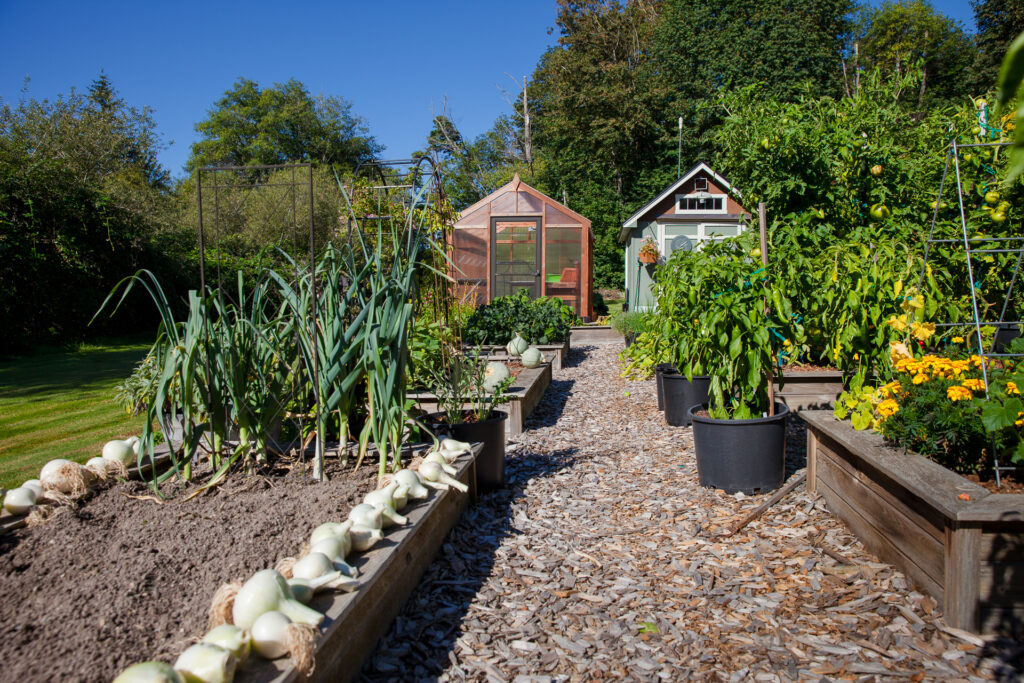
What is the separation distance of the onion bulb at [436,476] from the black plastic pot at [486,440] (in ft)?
2.16

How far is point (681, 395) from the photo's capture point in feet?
17.0

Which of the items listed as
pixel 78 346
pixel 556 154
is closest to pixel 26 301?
pixel 78 346

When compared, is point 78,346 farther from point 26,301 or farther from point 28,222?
point 28,222

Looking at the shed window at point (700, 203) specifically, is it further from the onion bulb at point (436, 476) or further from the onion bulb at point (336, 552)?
the onion bulb at point (336, 552)

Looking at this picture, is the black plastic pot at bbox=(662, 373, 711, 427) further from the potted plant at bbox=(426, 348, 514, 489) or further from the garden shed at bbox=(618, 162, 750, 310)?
the garden shed at bbox=(618, 162, 750, 310)

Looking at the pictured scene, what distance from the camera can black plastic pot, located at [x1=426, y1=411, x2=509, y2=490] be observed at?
3539 millimetres

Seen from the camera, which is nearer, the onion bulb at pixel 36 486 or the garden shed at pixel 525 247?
the onion bulb at pixel 36 486

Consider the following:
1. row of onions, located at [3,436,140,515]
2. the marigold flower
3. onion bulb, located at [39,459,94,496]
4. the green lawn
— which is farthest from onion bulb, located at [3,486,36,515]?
the marigold flower

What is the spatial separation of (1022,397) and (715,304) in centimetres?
131

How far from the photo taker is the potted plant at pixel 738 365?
3.34 m

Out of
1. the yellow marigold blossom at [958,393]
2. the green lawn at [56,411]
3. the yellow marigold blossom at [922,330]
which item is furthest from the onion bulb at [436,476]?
the green lawn at [56,411]

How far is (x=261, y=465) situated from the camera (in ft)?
9.61

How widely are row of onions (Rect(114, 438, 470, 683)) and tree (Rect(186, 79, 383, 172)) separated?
115 ft

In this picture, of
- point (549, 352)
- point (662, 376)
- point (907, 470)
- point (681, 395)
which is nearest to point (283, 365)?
point (907, 470)
